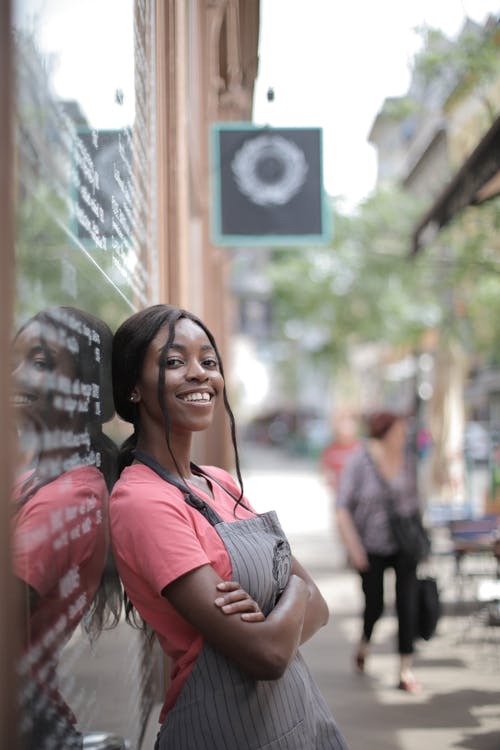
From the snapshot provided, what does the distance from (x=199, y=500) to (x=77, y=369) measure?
41 centimetres

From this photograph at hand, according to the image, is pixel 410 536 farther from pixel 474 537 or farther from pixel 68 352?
pixel 68 352

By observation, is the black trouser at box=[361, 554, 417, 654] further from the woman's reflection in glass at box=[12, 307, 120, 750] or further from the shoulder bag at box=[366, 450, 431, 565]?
the woman's reflection in glass at box=[12, 307, 120, 750]

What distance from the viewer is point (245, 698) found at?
2283 millimetres

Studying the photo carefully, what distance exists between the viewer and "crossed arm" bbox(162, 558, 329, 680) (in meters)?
2.15

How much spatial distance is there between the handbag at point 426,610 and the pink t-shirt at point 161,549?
14.1 ft

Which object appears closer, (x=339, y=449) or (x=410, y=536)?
(x=410, y=536)

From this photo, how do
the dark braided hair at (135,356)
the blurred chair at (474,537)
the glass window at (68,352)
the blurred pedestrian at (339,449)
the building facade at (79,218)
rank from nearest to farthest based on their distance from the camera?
the building facade at (79,218) < the glass window at (68,352) < the dark braided hair at (135,356) < the blurred chair at (474,537) < the blurred pedestrian at (339,449)

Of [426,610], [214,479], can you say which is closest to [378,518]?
[426,610]

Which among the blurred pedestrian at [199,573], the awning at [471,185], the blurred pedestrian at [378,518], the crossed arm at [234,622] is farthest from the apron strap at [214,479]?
the awning at [471,185]

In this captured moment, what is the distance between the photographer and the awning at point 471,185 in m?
6.73

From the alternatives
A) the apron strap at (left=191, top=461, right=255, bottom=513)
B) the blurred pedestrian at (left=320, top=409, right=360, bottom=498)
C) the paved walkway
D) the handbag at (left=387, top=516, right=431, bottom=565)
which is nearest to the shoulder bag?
the handbag at (left=387, top=516, right=431, bottom=565)

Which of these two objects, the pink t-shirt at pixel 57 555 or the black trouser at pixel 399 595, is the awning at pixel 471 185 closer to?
the black trouser at pixel 399 595

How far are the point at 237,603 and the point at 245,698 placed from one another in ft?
0.83

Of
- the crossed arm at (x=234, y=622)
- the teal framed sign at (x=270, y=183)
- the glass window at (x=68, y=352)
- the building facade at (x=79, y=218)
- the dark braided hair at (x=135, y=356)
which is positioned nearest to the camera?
the building facade at (x=79, y=218)
